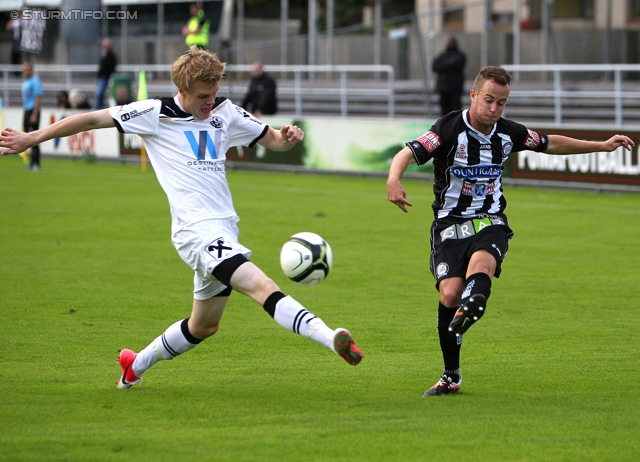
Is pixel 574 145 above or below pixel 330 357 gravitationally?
above

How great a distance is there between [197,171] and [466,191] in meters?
1.65

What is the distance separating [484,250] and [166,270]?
568 cm

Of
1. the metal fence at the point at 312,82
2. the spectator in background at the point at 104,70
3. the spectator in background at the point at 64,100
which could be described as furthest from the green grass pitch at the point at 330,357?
the spectator in background at the point at 64,100

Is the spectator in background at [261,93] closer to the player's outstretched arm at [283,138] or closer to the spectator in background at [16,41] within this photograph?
the spectator in background at [16,41]

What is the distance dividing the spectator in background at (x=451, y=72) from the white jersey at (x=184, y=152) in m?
16.4

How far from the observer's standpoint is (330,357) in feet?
23.5

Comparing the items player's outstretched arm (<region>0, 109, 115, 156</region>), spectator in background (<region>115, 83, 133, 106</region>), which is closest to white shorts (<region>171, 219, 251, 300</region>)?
player's outstretched arm (<region>0, 109, 115, 156</region>)

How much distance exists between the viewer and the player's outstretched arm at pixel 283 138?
6086 millimetres

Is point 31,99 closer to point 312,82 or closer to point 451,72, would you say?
point 312,82

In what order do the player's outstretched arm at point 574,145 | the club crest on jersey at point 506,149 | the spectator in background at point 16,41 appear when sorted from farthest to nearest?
the spectator in background at point 16,41 < the player's outstretched arm at point 574,145 < the club crest on jersey at point 506,149

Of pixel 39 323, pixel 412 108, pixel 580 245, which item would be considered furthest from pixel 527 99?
pixel 39 323

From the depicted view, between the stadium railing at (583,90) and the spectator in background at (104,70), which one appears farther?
the spectator in background at (104,70)

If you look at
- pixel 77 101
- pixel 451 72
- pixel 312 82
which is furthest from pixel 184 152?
pixel 77 101

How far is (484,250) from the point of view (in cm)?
591
